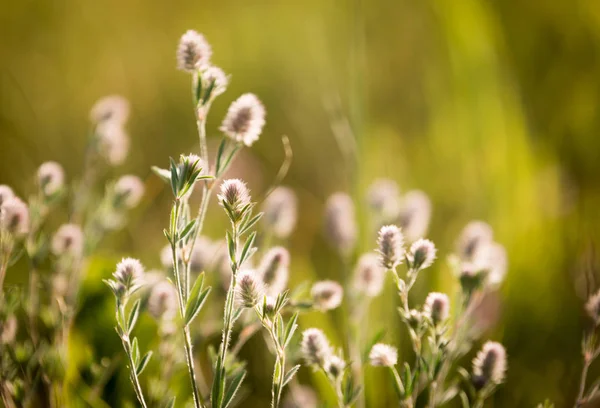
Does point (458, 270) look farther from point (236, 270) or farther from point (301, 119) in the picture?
point (301, 119)

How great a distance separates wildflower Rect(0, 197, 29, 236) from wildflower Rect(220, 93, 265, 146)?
0.15m

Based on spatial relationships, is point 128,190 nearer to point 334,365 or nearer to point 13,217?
point 13,217

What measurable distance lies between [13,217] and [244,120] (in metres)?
0.17

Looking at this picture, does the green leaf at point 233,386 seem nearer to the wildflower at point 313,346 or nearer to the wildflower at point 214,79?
the wildflower at point 313,346

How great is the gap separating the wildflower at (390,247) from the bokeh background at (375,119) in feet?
0.74

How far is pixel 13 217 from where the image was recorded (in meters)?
0.42

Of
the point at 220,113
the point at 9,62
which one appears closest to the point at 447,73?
the point at 220,113

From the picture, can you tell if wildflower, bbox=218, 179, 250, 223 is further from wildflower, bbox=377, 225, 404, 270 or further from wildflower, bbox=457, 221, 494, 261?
wildflower, bbox=457, 221, 494, 261

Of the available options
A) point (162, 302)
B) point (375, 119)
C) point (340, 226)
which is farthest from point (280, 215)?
point (375, 119)

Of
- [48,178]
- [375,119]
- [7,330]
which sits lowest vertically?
[7,330]

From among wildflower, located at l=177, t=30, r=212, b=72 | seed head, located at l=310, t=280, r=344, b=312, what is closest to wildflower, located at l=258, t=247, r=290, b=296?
seed head, located at l=310, t=280, r=344, b=312

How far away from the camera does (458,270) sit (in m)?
0.46

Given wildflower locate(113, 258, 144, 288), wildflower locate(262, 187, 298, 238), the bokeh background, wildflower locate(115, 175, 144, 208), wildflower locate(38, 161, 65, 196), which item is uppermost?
the bokeh background

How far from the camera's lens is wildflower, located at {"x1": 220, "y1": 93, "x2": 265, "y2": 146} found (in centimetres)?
38
